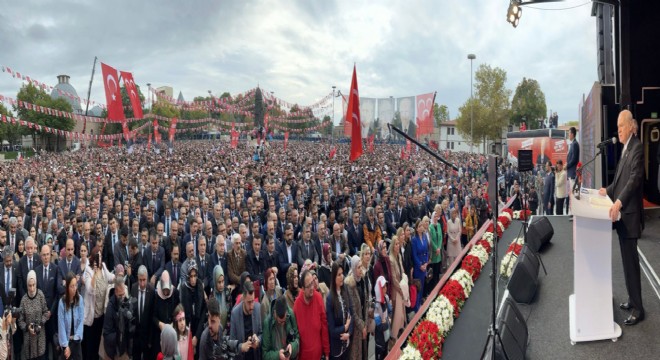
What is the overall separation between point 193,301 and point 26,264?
9.42 feet

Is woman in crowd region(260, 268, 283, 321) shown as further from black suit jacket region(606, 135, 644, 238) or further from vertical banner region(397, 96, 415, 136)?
vertical banner region(397, 96, 415, 136)

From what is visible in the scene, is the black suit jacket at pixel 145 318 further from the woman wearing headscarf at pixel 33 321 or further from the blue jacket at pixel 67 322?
the woman wearing headscarf at pixel 33 321

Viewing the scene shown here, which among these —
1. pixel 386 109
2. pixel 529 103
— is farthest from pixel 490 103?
pixel 386 109

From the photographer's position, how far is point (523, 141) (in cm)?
3194

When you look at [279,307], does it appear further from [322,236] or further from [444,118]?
[444,118]

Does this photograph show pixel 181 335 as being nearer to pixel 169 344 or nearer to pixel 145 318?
pixel 169 344

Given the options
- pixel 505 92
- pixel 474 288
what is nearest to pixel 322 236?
pixel 474 288

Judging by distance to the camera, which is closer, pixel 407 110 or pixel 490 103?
pixel 407 110

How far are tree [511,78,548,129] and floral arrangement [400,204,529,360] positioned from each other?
58011mm

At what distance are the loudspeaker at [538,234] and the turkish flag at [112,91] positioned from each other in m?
14.9

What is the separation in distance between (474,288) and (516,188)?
9458 millimetres

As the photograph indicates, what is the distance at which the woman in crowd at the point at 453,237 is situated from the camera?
420 inches

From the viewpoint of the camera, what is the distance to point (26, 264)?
689 centimetres

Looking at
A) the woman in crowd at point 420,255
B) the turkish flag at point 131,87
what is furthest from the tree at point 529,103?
the woman in crowd at point 420,255
